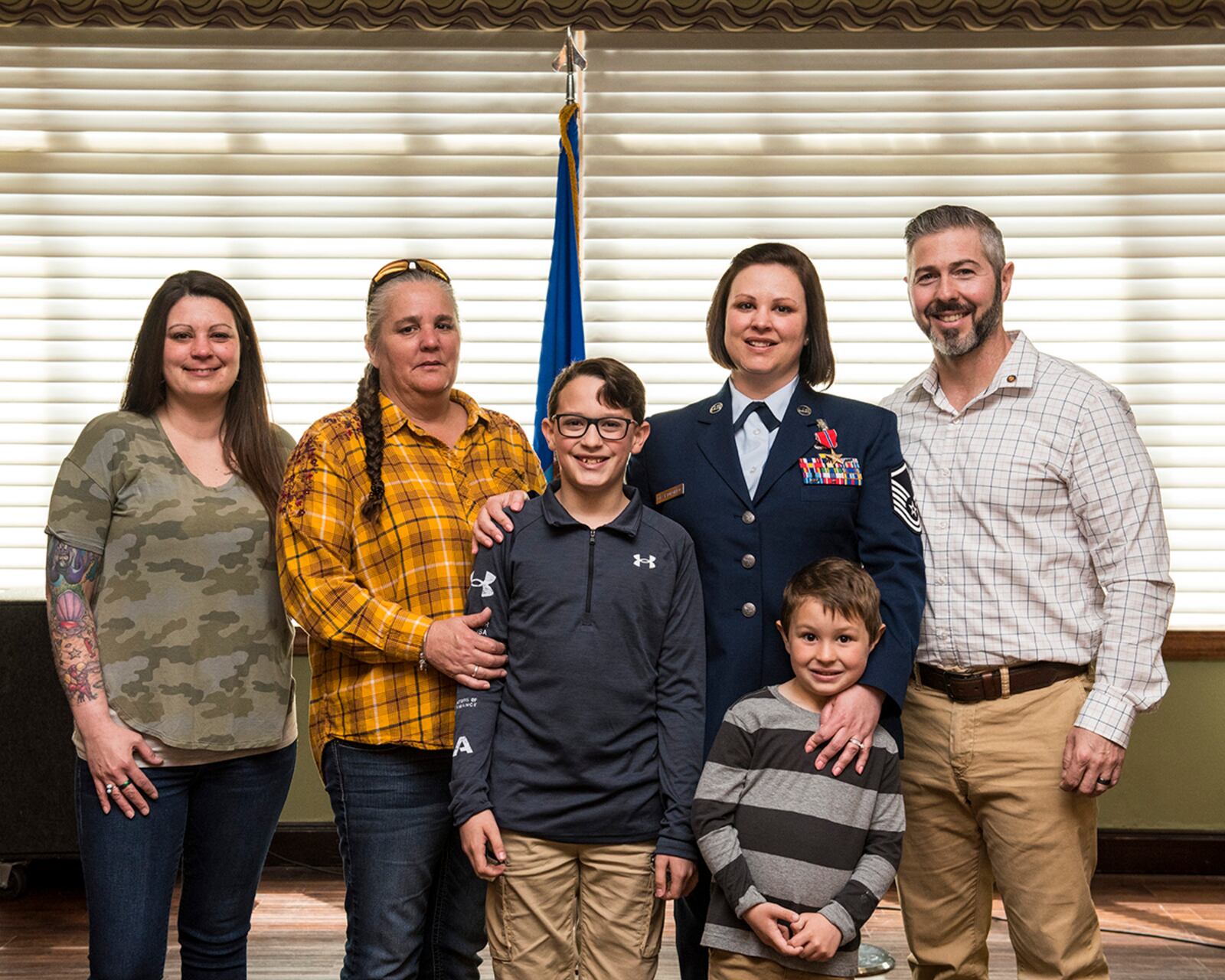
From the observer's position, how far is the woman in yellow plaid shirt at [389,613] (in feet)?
5.78

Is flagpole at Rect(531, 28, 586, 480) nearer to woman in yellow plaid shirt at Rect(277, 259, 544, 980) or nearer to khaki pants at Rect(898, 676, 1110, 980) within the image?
woman in yellow plaid shirt at Rect(277, 259, 544, 980)

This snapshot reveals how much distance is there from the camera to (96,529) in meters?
1.88

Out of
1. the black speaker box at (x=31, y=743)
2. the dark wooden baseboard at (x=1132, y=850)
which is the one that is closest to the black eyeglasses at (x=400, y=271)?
the black speaker box at (x=31, y=743)

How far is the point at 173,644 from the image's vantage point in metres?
1.88

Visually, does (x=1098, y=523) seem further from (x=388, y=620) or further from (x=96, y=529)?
(x=96, y=529)

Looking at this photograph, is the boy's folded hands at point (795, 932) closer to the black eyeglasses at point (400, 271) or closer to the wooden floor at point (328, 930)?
the black eyeglasses at point (400, 271)

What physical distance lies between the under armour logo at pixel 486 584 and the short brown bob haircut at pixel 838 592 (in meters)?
0.46

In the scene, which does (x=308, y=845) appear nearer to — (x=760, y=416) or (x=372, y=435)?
(x=372, y=435)

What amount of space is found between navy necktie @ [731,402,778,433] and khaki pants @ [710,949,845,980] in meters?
0.84

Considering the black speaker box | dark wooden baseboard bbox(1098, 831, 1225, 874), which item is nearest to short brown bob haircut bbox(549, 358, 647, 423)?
the black speaker box

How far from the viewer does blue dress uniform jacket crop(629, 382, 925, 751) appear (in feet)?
6.07

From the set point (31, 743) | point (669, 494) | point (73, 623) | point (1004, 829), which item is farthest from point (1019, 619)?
point (31, 743)

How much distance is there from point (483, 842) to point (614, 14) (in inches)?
112

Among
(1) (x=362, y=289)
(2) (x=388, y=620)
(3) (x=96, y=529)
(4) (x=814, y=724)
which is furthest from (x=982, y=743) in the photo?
(1) (x=362, y=289)
